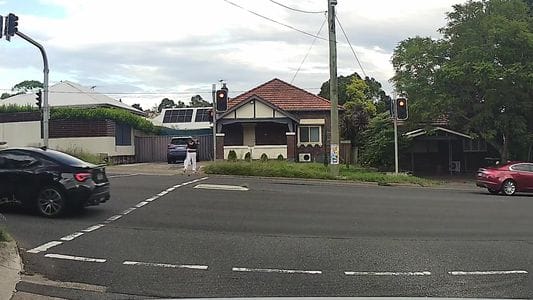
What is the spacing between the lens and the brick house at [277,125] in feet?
125

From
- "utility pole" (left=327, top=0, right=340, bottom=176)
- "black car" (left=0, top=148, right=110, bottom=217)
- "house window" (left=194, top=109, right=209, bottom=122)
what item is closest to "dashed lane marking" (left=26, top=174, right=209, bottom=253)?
"black car" (left=0, top=148, right=110, bottom=217)

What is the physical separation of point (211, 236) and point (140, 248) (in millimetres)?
1639

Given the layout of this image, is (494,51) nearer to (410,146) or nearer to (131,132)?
(410,146)

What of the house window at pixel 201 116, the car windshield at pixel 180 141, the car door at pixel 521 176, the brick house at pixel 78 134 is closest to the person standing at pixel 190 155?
the car windshield at pixel 180 141

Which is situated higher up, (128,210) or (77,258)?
(128,210)

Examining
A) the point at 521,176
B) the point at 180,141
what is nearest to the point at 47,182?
the point at 521,176

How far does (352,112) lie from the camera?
4397 cm

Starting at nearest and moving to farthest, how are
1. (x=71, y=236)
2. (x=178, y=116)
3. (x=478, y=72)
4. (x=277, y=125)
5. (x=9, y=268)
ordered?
1. (x=9, y=268)
2. (x=71, y=236)
3. (x=478, y=72)
4. (x=277, y=125)
5. (x=178, y=116)

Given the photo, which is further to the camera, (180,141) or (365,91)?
(365,91)

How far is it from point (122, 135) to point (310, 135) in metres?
12.0

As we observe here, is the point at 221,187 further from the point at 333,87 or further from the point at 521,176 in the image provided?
the point at 521,176

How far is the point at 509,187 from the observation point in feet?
77.9

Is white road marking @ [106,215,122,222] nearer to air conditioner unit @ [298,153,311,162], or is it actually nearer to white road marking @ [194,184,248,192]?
white road marking @ [194,184,248,192]

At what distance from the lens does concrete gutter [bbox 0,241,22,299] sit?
7.10 m
